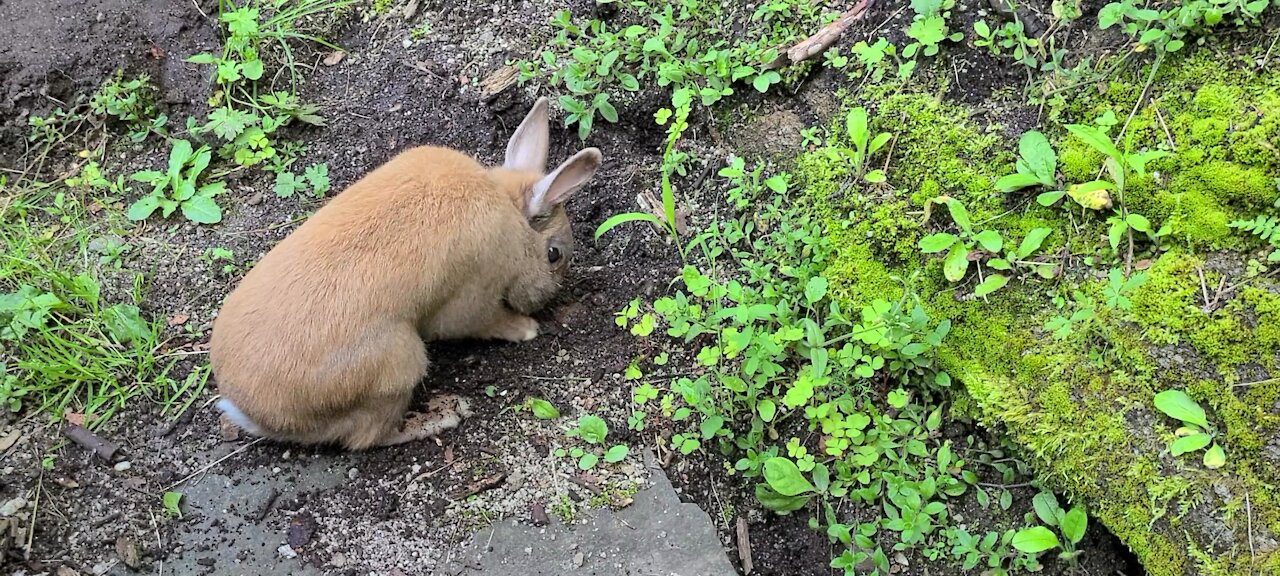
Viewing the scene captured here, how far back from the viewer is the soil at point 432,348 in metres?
3.52

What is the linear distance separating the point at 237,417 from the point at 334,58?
251cm

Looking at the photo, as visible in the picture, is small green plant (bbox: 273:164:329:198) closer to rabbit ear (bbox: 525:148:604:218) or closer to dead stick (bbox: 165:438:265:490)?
rabbit ear (bbox: 525:148:604:218)

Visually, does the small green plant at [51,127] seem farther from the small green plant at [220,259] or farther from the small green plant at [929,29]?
the small green plant at [929,29]

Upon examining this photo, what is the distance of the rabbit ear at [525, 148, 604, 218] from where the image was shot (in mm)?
3963

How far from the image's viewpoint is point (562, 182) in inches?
160

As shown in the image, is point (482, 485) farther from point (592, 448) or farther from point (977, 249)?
point (977, 249)

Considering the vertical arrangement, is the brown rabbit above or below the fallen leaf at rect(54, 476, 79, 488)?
above

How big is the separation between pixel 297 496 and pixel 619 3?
2.92m

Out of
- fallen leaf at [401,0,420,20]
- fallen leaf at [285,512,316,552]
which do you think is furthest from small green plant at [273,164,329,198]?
fallen leaf at [285,512,316,552]

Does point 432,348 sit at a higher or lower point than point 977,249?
lower

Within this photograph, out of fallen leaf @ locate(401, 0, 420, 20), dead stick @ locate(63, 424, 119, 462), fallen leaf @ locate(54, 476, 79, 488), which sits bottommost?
fallen leaf @ locate(54, 476, 79, 488)

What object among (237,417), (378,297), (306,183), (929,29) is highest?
(929,29)

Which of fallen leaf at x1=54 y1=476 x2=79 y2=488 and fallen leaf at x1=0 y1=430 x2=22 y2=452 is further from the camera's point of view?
fallen leaf at x1=0 y1=430 x2=22 y2=452

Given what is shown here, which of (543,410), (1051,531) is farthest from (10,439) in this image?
(1051,531)
